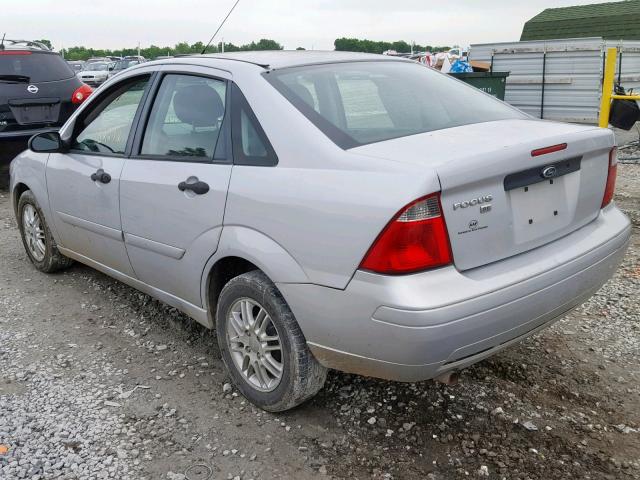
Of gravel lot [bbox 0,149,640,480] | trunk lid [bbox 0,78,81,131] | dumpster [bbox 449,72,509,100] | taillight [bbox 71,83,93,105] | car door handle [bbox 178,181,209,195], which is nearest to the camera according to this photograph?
gravel lot [bbox 0,149,640,480]

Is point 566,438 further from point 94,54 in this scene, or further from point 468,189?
point 94,54

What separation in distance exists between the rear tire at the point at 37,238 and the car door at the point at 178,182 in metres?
1.51

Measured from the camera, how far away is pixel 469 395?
3.22m

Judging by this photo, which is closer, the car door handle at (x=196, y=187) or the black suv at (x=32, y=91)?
the car door handle at (x=196, y=187)

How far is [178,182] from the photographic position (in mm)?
3246

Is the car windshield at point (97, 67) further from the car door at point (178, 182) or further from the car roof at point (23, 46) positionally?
the car door at point (178, 182)

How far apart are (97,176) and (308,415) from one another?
195 centimetres

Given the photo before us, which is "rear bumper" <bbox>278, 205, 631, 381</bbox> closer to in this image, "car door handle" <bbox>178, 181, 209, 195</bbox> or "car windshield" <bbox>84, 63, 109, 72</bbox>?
"car door handle" <bbox>178, 181, 209, 195</bbox>

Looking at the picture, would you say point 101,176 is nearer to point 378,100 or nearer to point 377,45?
point 378,100

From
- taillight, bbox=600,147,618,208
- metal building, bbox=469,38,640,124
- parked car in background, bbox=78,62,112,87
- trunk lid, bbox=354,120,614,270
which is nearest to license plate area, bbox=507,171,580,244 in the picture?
trunk lid, bbox=354,120,614,270

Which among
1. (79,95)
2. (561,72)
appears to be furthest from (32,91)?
(561,72)

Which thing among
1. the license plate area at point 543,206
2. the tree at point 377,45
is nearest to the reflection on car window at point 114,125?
the license plate area at point 543,206

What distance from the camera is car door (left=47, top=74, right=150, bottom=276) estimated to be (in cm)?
381

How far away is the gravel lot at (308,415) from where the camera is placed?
2711 mm
